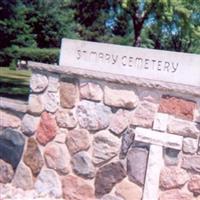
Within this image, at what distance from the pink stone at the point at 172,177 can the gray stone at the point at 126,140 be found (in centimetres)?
38

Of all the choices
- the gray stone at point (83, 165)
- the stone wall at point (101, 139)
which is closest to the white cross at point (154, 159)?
the stone wall at point (101, 139)

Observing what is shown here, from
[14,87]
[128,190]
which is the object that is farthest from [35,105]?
[14,87]

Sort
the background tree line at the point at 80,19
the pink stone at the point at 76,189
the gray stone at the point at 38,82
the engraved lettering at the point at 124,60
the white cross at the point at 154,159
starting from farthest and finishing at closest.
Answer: the background tree line at the point at 80,19 < the gray stone at the point at 38,82 < the pink stone at the point at 76,189 < the engraved lettering at the point at 124,60 < the white cross at the point at 154,159

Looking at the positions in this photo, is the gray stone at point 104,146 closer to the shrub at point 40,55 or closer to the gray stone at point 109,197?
the gray stone at point 109,197

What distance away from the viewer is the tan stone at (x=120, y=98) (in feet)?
14.4

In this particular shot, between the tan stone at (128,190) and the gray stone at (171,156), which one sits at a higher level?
the gray stone at (171,156)

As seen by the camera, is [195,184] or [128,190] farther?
[128,190]

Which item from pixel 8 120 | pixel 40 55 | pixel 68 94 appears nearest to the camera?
pixel 68 94

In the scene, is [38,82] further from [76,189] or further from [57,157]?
[76,189]

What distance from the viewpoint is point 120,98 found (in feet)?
14.5

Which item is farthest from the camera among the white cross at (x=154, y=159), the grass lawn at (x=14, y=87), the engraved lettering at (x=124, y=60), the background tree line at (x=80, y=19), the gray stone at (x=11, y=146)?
the background tree line at (x=80, y=19)

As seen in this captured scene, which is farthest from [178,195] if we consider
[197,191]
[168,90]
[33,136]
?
[33,136]

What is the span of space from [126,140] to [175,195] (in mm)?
640

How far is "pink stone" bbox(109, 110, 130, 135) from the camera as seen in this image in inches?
174
